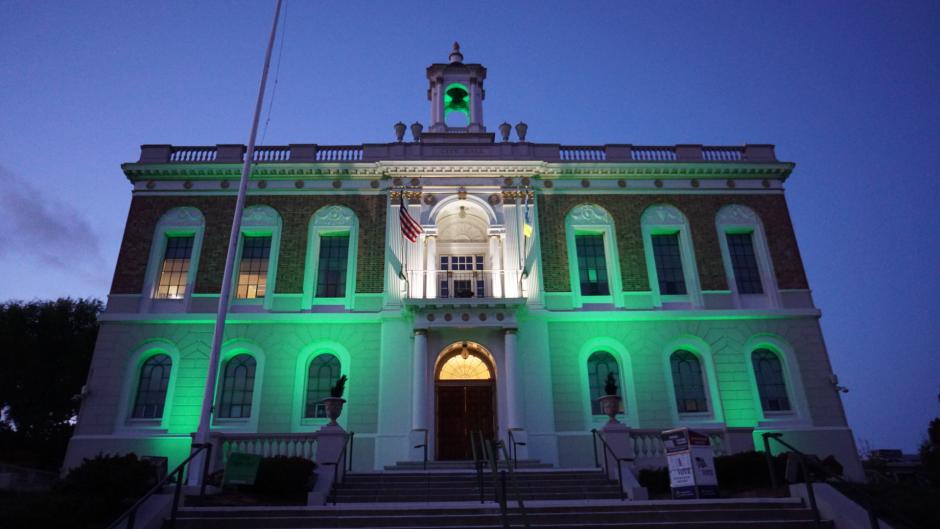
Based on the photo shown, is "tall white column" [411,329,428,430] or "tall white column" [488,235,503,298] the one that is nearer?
"tall white column" [411,329,428,430]

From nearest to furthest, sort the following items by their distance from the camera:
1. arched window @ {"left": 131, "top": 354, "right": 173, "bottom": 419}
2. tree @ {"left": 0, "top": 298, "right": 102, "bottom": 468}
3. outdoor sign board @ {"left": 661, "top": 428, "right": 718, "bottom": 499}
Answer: outdoor sign board @ {"left": 661, "top": 428, "right": 718, "bottom": 499}
arched window @ {"left": 131, "top": 354, "right": 173, "bottom": 419}
tree @ {"left": 0, "top": 298, "right": 102, "bottom": 468}

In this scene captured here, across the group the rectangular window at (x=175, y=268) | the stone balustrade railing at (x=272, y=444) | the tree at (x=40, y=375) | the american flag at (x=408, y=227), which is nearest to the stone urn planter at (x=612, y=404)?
the stone balustrade railing at (x=272, y=444)

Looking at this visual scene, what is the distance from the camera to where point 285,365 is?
748 inches

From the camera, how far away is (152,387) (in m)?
18.9

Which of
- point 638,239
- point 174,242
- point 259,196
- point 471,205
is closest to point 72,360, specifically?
point 174,242

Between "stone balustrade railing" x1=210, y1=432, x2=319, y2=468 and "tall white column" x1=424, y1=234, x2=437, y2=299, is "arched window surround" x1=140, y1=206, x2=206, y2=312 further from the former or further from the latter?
"tall white column" x1=424, y1=234, x2=437, y2=299

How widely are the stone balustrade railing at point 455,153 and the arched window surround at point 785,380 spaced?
22.9 ft

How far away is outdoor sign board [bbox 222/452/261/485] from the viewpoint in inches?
462

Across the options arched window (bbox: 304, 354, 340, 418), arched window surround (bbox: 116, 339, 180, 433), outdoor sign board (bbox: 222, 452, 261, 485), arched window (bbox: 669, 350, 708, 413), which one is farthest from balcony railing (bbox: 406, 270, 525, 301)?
outdoor sign board (bbox: 222, 452, 261, 485)

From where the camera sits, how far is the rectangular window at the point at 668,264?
68.1ft

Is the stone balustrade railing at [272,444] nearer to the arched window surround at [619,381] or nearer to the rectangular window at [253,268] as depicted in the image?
the rectangular window at [253,268]

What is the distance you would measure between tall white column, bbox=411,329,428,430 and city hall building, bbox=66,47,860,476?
0.22 feet

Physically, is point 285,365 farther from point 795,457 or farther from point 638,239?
point 795,457

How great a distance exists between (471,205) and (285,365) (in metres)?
8.53
